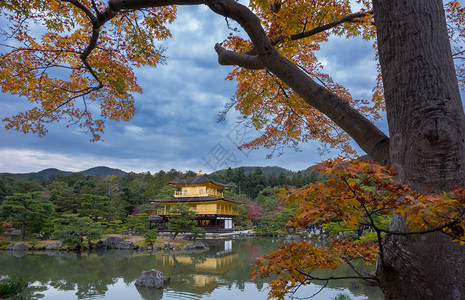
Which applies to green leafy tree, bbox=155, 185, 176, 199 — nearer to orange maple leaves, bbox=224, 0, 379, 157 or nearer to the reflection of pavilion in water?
the reflection of pavilion in water

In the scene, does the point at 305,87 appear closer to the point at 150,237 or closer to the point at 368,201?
the point at 368,201

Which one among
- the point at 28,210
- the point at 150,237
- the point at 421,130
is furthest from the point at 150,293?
the point at 28,210

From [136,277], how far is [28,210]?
342 inches

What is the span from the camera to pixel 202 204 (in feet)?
68.3

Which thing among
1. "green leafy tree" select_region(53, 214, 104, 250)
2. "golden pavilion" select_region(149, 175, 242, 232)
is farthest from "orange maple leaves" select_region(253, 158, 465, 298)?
"golden pavilion" select_region(149, 175, 242, 232)

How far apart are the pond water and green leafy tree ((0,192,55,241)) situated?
2.62 m

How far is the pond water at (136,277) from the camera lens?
533 centimetres

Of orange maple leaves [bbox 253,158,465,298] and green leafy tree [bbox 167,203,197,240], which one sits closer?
orange maple leaves [bbox 253,158,465,298]

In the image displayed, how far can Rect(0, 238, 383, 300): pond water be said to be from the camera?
5.33m

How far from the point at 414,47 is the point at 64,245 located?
14.1 metres

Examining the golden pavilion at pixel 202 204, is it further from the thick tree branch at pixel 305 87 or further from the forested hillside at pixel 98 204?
the thick tree branch at pixel 305 87

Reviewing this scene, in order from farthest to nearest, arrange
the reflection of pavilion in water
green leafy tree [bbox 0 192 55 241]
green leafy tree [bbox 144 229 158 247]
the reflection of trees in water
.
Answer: green leafy tree [bbox 144 229 158 247] < green leafy tree [bbox 0 192 55 241] < the reflection of pavilion in water < the reflection of trees in water

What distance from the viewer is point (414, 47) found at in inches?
53.8

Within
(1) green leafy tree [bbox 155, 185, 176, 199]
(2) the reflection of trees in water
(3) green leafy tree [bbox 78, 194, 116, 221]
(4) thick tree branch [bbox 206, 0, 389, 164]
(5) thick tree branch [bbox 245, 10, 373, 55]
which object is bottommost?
(2) the reflection of trees in water
